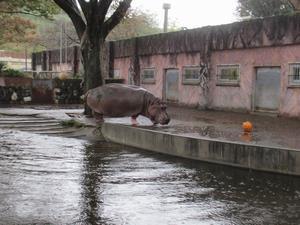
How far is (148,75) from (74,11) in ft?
35.1

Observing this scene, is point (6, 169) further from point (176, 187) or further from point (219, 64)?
point (219, 64)

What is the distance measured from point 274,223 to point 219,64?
53.9ft

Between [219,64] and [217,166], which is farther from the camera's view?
[219,64]

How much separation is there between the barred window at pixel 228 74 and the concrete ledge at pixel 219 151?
9337 millimetres

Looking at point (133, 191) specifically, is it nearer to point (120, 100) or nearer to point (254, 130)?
point (254, 130)

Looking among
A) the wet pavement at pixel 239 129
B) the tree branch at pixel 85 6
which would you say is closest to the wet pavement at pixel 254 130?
the wet pavement at pixel 239 129

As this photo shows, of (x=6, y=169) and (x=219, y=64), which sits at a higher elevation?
(x=219, y=64)

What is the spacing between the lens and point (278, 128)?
1548 cm

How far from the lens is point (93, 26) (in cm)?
1859

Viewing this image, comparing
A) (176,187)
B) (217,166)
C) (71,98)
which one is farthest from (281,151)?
Answer: (71,98)

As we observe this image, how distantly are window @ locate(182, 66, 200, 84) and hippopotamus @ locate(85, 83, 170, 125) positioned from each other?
9.48 metres

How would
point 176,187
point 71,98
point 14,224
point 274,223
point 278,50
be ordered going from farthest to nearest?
point 71,98, point 278,50, point 176,187, point 274,223, point 14,224

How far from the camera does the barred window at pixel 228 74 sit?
2209 centimetres

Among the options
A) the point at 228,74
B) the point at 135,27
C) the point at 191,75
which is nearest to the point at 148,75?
the point at 191,75
